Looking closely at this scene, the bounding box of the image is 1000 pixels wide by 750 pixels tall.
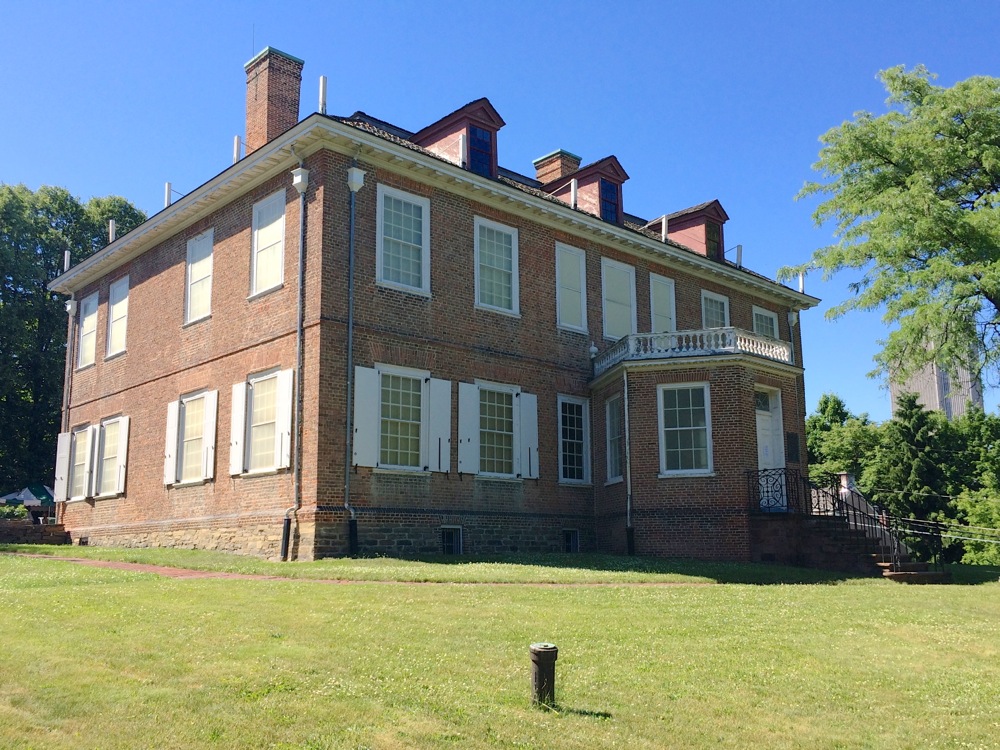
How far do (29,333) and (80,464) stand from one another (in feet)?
42.3

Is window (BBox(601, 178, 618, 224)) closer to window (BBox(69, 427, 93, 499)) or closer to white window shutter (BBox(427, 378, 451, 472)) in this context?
white window shutter (BBox(427, 378, 451, 472))

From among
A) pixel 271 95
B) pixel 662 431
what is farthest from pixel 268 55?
pixel 662 431

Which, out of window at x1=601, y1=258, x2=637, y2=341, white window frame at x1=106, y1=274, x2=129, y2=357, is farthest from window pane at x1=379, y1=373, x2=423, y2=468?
white window frame at x1=106, y1=274, x2=129, y2=357

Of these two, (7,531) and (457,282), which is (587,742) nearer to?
(457,282)

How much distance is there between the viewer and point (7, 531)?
922 inches

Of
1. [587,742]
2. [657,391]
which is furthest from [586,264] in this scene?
[587,742]

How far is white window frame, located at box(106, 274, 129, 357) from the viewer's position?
80.7 ft

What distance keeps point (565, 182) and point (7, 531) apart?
54.4 ft

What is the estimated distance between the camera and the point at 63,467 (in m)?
25.8

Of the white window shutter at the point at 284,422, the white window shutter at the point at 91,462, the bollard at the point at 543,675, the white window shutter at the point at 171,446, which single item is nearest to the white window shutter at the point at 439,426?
the white window shutter at the point at 284,422

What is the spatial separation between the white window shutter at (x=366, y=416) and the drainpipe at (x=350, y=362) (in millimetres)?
101

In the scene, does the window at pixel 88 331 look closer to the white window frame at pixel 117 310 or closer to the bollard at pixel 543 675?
the white window frame at pixel 117 310

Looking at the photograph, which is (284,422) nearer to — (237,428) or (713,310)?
(237,428)

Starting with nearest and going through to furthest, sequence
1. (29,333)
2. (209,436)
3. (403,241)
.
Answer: (403,241)
(209,436)
(29,333)
